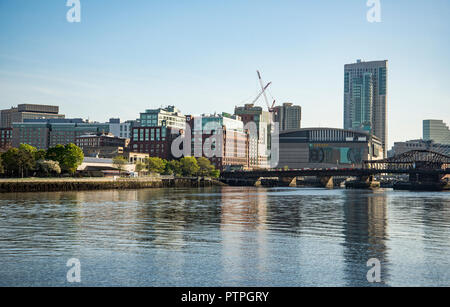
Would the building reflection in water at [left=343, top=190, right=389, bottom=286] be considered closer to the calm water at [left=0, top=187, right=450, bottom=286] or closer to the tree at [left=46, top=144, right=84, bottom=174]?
the calm water at [left=0, top=187, right=450, bottom=286]

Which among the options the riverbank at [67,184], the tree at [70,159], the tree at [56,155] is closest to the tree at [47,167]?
the tree at [56,155]

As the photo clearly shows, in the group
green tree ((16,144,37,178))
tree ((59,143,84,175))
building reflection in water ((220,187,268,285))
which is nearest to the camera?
building reflection in water ((220,187,268,285))

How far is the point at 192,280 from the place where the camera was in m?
27.2

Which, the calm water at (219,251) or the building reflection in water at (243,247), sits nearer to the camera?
the calm water at (219,251)

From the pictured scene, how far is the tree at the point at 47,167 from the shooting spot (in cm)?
14675

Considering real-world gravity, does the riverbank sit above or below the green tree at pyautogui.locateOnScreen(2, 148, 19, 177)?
below

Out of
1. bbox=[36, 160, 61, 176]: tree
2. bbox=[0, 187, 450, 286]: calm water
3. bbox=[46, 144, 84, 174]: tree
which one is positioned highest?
bbox=[46, 144, 84, 174]: tree

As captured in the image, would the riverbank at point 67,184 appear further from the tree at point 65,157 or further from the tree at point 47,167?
the tree at point 65,157

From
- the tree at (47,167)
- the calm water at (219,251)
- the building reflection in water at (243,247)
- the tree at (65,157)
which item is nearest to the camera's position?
the calm water at (219,251)

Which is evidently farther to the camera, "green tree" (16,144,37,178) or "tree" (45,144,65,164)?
"tree" (45,144,65,164)

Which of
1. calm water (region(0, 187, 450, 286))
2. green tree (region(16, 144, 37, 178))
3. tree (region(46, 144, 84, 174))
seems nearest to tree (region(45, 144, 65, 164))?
tree (region(46, 144, 84, 174))

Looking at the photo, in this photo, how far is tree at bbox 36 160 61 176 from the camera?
147m

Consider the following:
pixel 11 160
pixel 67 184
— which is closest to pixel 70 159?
pixel 67 184

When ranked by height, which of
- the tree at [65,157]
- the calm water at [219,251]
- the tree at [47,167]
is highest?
the tree at [65,157]
